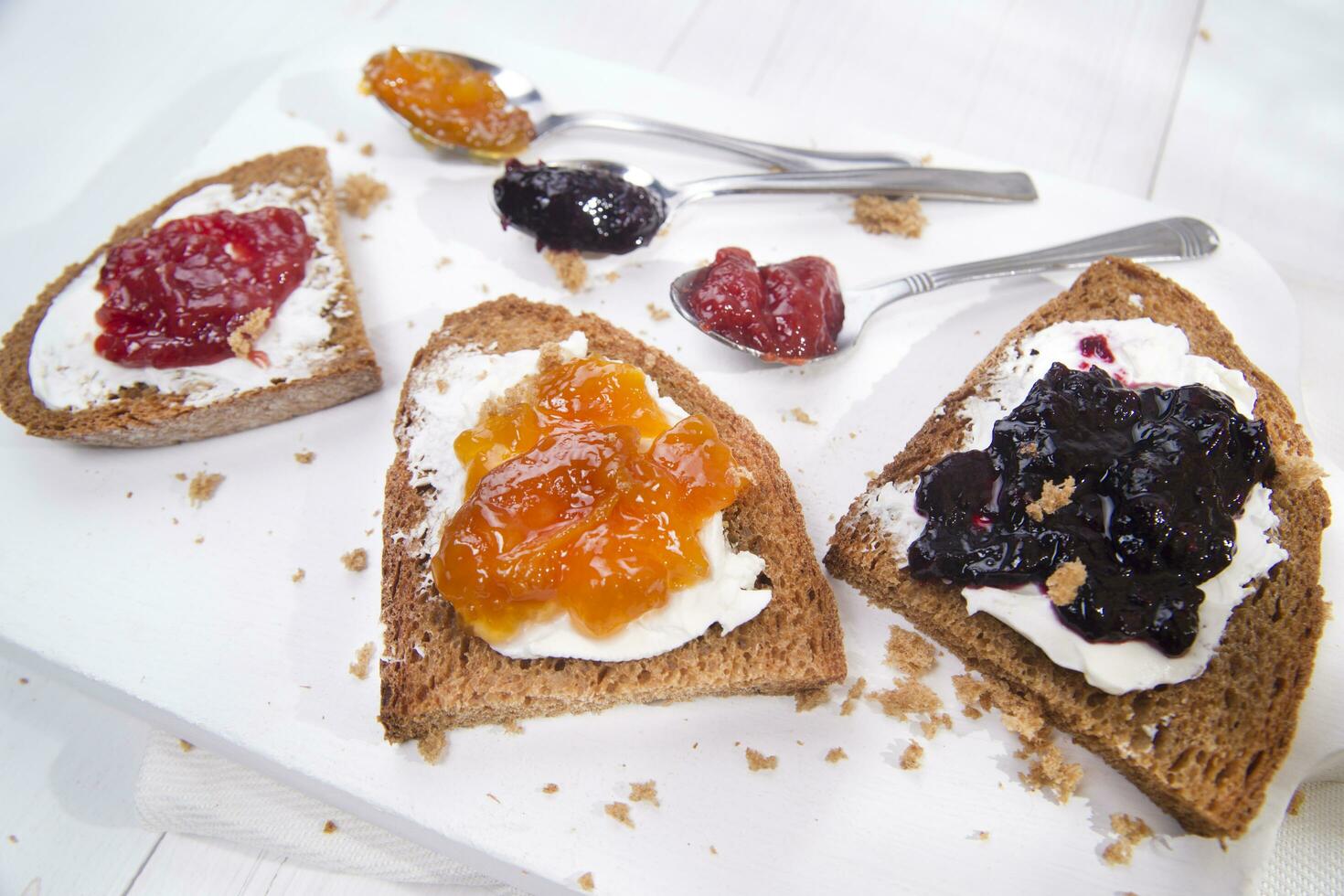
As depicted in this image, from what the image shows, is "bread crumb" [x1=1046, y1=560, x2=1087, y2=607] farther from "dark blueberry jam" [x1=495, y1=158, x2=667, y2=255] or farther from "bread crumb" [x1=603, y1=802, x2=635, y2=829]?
"dark blueberry jam" [x1=495, y1=158, x2=667, y2=255]

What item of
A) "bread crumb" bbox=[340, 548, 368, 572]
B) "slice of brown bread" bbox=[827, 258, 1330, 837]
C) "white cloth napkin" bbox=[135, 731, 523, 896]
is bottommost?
"white cloth napkin" bbox=[135, 731, 523, 896]

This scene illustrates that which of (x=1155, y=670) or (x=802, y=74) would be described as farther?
(x=802, y=74)

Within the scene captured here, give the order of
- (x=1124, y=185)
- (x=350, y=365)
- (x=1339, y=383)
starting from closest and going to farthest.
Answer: (x=350, y=365), (x=1339, y=383), (x=1124, y=185)

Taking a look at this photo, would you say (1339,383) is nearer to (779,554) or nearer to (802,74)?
(779,554)

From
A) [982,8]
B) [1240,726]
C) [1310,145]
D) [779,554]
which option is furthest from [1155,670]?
[982,8]

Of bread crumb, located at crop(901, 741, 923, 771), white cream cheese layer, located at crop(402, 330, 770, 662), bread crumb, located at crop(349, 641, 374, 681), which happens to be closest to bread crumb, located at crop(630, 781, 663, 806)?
white cream cheese layer, located at crop(402, 330, 770, 662)

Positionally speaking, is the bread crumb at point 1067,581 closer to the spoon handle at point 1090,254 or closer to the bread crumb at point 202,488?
the spoon handle at point 1090,254
